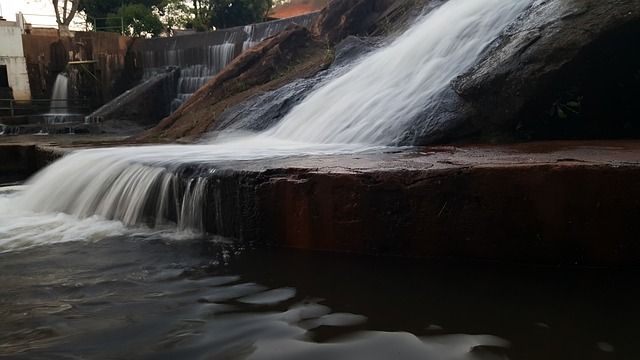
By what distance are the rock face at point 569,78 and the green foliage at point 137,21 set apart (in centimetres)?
2241

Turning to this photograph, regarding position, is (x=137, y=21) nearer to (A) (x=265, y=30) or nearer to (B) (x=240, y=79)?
(A) (x=265, y=30)

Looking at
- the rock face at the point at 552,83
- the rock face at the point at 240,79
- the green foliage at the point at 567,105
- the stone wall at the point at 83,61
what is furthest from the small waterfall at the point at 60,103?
the green foliage at the point at 567,105

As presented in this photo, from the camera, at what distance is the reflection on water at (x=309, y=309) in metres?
2.14

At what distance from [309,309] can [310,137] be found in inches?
184

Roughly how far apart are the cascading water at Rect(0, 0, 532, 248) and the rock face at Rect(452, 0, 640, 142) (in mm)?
926

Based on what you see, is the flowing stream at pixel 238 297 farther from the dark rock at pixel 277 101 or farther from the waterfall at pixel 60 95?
the waterfall at pixel 60 95

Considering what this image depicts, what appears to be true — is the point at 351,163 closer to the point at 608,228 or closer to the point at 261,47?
the point at 608,228

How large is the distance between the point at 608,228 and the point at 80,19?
36140mm

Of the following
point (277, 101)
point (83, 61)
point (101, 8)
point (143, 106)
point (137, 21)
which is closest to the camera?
point (277, 101)

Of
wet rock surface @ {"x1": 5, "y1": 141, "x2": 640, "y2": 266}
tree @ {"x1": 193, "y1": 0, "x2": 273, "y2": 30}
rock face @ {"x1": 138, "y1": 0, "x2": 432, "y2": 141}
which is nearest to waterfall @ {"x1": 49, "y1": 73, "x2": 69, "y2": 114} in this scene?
tree @ {"x1": 193, "y1": 0, "x2": 273, "y2": 30}

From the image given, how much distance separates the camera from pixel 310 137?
706cm

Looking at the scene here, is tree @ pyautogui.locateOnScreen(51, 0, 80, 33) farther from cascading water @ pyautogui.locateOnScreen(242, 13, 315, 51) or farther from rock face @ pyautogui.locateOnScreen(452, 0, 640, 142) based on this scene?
rock face @ pyautogui.locateOnScreen(452, 0, 640, 142)

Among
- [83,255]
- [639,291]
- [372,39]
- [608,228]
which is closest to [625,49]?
[608,228]

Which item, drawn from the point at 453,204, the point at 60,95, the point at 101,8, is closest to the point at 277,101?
the point at 453,204
